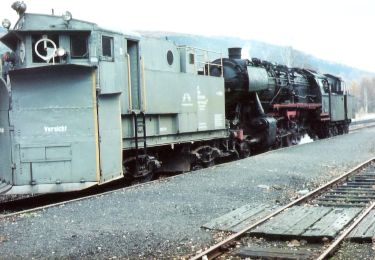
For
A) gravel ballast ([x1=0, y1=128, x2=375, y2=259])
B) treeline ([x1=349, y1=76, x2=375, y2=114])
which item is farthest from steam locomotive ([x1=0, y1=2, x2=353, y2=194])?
treeline ([x1=349, y1=76, x2=375, y2=114])

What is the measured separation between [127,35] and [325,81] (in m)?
17.2

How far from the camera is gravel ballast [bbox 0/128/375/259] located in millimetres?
6074

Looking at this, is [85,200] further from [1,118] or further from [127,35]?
[127,35]

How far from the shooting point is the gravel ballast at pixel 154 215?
6074 mm

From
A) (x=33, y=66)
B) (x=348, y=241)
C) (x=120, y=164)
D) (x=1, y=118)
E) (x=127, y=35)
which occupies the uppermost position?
(x=127, y=35)

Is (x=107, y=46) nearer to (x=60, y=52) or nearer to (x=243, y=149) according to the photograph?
(x=60, y=52)

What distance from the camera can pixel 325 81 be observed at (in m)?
25.3

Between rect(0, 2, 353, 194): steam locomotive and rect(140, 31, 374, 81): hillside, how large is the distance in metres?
1.95

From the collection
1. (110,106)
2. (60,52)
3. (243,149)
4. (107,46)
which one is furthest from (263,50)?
(60,52)

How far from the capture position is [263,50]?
121812mm

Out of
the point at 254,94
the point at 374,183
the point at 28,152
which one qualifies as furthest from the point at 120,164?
the point at 254,94

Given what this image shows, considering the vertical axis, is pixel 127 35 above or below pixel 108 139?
above

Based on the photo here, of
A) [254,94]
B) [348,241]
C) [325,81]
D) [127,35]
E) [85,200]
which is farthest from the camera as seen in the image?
[325,81]

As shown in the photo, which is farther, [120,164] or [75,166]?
[120,164]
